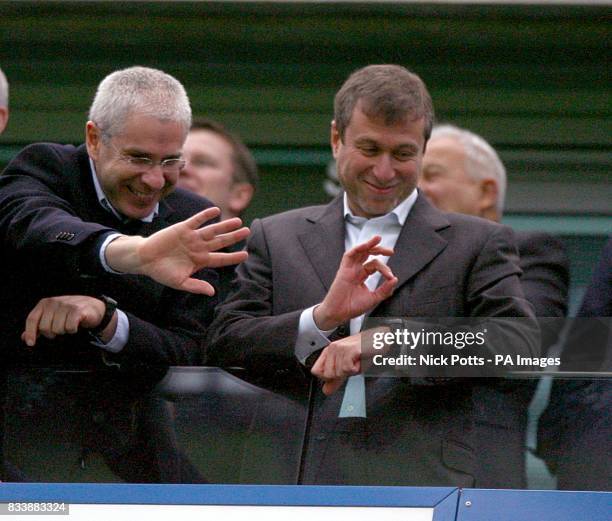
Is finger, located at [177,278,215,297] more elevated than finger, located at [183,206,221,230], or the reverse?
finger, located at [183,206,221,230]

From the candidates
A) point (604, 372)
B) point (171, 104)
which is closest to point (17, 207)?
point (171, 104)

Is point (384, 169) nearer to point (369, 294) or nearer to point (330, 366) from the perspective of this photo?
point (369, 294)

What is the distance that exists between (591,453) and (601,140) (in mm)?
2386

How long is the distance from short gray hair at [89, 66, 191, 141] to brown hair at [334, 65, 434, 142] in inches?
14.8

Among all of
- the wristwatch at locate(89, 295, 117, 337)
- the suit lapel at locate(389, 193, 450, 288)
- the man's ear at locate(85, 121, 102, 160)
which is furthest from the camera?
the man's ear at locate(85, 121, 102, 160)

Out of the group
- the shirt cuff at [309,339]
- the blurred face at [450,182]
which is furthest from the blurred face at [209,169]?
the shirt cuff at [309,339]

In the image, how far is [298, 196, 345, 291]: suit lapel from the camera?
10.2 feet

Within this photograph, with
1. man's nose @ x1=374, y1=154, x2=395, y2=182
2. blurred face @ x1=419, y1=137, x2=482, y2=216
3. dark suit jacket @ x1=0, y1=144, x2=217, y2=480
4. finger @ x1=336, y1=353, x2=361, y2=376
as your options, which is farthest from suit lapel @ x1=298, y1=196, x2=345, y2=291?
blurred face @ x1=419, y1=137, x2=482, y2=216

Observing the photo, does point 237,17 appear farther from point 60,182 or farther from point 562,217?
point 60,182

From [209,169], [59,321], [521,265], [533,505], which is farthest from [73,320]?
[209,169]

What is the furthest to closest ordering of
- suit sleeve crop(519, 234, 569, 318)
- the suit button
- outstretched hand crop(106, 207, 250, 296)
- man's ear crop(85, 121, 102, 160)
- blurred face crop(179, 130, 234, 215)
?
blurred face crop(179, 130, 234, 215)
suit sleeve crop(519, 234, 569, 318)
man's ear crop(85, 121, 102, 160)
the suit button
outstretched hand crop(106, 207, 250, 296)

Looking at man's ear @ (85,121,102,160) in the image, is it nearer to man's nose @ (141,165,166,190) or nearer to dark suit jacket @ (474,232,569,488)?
man's nose @ (141,165,166,190)

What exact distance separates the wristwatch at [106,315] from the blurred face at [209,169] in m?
1.43

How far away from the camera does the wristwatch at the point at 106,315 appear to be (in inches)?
115
